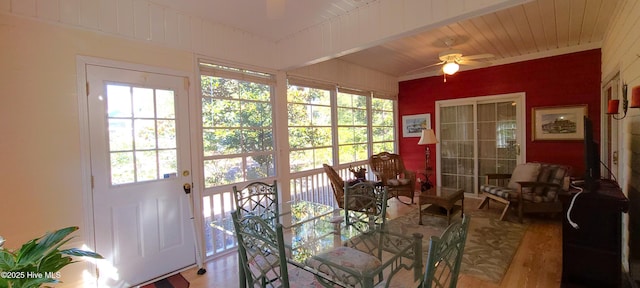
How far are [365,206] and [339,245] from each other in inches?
25.0

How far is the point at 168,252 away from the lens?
272 centimetres

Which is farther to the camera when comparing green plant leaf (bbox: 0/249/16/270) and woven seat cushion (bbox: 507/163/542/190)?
woven seat cushion (bbox: 507/163/542/190)

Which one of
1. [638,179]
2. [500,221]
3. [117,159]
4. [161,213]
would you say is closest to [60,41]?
[117,159]

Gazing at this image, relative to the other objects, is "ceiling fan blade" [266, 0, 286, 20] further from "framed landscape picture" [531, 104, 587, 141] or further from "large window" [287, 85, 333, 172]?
"framed landscape picture" [531, 104, 587, 141]

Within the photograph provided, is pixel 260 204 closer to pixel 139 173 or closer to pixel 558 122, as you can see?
pixel 139 173

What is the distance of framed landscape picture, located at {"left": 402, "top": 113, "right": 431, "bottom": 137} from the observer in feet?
19.2

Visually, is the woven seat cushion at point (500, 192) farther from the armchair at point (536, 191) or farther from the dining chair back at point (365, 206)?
the dining chair back at point (365, 206)

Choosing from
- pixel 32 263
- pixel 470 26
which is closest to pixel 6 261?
pixel 32 263

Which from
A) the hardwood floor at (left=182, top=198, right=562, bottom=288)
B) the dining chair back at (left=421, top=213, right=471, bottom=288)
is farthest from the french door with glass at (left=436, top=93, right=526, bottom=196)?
the dining chair back at (left=421, top=213, right=471, bottom=288)

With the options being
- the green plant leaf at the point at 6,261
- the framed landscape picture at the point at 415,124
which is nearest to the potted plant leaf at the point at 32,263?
the green plant leaf at the point at 6,261

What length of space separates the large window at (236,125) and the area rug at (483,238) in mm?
1827

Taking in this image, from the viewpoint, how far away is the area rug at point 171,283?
8.19 ft

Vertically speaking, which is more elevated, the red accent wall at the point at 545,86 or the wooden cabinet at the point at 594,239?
the red accent wall at the point at 545,86

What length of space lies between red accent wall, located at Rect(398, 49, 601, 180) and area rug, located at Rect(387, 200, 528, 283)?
4.76 ft
